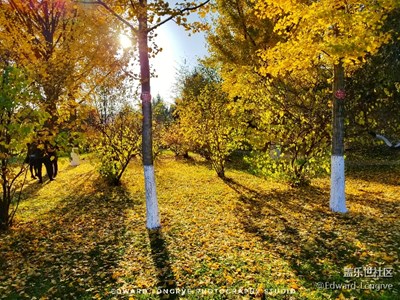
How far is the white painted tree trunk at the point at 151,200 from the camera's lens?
25.0 ft

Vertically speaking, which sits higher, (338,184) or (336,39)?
(336,39)

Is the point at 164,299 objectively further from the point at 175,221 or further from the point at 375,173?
the point at 375,173

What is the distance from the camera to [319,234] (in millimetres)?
6816

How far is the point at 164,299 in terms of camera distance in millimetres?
4641

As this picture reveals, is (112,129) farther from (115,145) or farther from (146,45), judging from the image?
(146,45)

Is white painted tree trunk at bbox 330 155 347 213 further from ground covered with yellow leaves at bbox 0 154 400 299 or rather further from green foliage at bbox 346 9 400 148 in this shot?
green foliage at bbox 346 9 400 148

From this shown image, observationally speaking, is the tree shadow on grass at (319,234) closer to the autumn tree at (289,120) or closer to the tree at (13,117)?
the autumn tree at (289,120)

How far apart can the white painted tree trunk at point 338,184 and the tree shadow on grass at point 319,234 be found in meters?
0.28

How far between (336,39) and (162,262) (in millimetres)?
5833

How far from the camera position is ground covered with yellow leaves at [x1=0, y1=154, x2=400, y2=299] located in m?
4.88

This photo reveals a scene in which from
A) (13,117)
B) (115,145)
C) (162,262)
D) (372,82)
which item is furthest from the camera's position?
Result: (372,82)

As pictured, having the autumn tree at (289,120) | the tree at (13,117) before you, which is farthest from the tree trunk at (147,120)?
the autumn tree at (289,120)

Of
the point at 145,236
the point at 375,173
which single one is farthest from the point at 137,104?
the point at 375,173

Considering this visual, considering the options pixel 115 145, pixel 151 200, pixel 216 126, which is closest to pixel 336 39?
pixel 151 200
